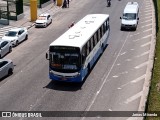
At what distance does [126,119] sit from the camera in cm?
2264

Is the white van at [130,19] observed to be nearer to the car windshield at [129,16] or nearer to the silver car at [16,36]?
the car windshield at [129,16]

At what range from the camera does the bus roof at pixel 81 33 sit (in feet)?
90.0

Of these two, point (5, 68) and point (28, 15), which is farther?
point (28, 15)

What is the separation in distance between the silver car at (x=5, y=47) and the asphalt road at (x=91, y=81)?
0.53 m

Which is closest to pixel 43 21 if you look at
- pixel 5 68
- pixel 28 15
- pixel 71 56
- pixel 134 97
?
pixel 28 15

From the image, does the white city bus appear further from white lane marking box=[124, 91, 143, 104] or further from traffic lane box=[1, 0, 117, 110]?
white lane marking box=[124, 91, 143, 104]

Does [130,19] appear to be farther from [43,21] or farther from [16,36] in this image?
[16,36]

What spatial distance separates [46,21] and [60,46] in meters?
22.9


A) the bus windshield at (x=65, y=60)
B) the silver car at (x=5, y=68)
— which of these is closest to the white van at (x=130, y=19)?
the silver car at (x=5, y=68)

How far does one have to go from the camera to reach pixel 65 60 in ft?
88.8

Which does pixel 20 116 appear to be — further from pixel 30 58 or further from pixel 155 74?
pixel 30 58

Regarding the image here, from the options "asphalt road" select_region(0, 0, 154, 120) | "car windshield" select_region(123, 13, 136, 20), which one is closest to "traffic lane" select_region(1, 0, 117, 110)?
"asphalt road" select_region(0, 0, 154, 120)

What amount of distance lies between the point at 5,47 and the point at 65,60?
12.0m

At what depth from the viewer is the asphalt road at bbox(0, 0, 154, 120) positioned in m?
24.9
